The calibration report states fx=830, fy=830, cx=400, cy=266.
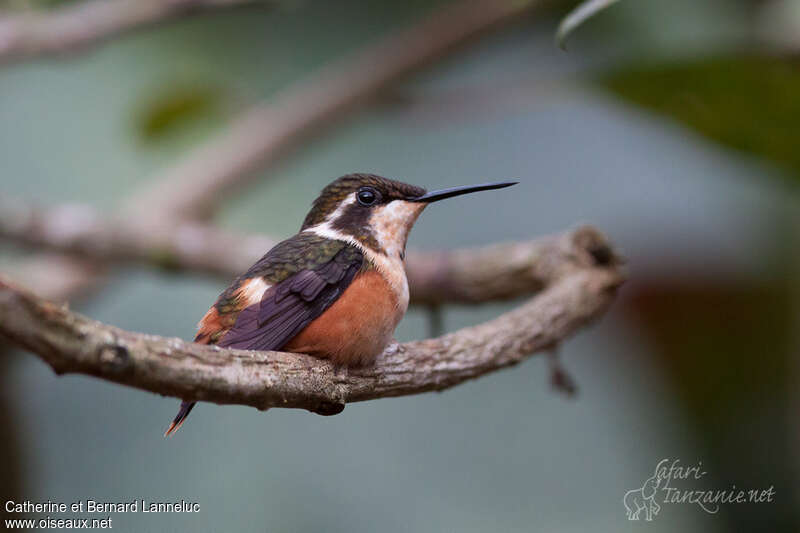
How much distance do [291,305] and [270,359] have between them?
0.23 meters

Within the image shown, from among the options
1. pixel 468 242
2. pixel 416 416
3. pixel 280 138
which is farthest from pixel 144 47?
pixel 416 416

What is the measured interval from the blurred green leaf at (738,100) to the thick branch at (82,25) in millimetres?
2066

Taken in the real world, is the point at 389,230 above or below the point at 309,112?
below

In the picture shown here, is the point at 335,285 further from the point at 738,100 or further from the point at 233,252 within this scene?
the point at 738,100

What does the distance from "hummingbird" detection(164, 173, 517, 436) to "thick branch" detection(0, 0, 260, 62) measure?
1.97 meters

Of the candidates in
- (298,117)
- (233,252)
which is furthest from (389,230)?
(298,117)

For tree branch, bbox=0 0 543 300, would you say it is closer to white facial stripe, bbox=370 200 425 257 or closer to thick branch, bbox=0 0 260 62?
thick branch, bbox=0 0 260 62

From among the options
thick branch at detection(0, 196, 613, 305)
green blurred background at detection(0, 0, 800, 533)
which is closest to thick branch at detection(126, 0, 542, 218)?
green blurred background at detection(0, 0, 800, 533)

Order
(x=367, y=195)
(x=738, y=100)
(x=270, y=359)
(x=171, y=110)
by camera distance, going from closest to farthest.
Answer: (x=270, y=359)
(x=367, y=195)
(x=738, y=100)
(x=171, y=110)

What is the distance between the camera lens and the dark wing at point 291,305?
5.33 ft

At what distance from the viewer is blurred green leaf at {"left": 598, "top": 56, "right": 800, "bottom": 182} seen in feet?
11.5

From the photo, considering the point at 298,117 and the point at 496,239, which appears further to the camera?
the point at 496,239

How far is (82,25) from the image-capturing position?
3.85 metres

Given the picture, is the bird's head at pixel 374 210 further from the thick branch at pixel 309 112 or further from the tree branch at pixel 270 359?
the thick branch at pixel 309 112
